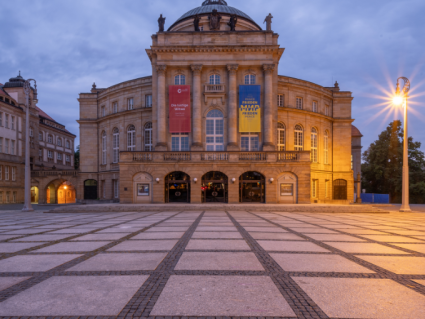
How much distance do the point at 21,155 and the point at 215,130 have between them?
3724 cm

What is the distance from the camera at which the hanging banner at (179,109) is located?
1361 inches

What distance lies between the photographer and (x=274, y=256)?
24.9 ft

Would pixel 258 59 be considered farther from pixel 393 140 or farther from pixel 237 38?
pixel 393 140

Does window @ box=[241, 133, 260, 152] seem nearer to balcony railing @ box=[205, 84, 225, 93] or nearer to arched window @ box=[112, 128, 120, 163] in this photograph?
balcony railing @ box=[205, 84, 225, 93]

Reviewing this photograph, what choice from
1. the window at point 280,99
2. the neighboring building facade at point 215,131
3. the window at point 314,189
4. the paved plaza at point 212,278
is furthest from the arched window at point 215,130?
the paved plaza at point 212,278

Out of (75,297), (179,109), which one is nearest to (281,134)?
(179,109)

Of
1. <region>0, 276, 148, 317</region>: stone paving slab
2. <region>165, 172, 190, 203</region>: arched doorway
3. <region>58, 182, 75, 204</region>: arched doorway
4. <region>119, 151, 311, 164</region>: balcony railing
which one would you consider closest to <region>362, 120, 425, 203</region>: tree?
<region>119, 151, 311, 164</region>: balcony railing

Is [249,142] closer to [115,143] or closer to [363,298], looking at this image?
[115,143]

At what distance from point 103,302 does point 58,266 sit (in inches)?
109

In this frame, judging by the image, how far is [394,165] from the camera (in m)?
55.7

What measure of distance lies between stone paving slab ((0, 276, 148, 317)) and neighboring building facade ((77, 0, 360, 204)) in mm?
26303

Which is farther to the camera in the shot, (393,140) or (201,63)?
(393,140)

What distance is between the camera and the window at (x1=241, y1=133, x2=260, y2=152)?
117 ft

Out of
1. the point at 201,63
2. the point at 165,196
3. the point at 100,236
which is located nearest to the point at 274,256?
the point at 100,236
